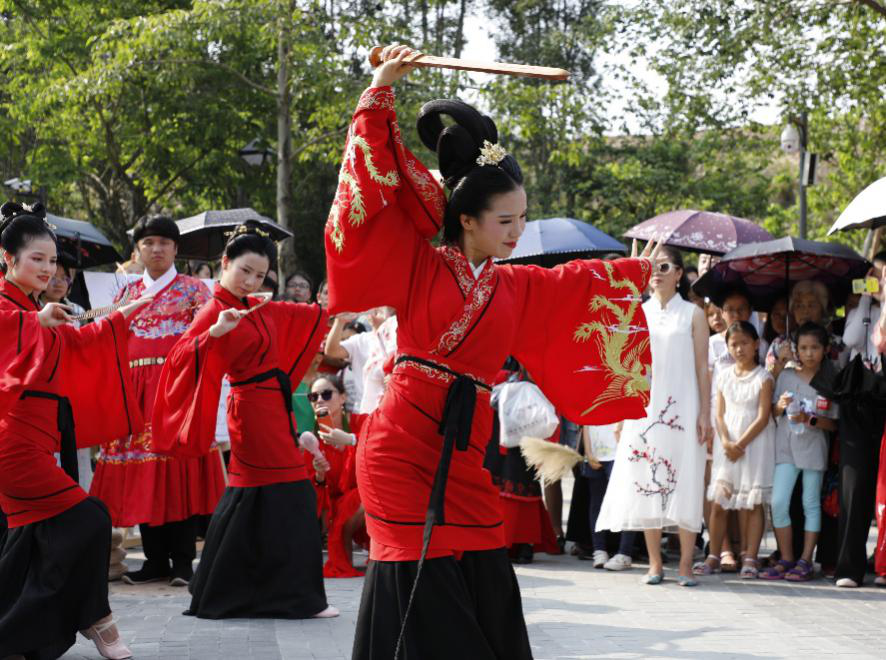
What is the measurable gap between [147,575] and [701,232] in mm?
5015

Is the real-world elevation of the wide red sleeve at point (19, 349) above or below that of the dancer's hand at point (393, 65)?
below

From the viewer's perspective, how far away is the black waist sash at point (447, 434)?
11.7ft

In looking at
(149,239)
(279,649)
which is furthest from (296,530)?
(149,239)

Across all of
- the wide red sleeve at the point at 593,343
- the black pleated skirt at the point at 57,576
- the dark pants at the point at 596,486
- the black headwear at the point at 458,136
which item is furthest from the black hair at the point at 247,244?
the dark pants at the point at 596,486

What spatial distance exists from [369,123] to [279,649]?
2.70m

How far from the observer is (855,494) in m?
7.19

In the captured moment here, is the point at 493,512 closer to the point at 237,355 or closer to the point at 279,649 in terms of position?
the point at 279,649

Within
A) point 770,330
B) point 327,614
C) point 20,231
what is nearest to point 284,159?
point 770,330

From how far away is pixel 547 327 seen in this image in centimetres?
418

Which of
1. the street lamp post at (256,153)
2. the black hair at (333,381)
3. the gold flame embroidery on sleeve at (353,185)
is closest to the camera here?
the gold flame embroidery on sleeve at (353,185)

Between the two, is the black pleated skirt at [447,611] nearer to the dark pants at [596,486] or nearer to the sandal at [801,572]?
the sandal at [801,572]

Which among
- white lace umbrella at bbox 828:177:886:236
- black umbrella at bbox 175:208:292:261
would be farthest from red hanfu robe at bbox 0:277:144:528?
black umbrella at bbox 175:208:292:261

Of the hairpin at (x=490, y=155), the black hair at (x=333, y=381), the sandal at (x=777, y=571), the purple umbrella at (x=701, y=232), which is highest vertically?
the purple umbrella at (x=701, y=232)

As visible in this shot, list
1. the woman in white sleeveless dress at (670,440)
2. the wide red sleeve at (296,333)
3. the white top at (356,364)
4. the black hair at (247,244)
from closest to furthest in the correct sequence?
the black hair at (247,244), the wide red sleeve at (296,333), the woman in white sleeveless dress at (670,440), the white top at (356,364)
